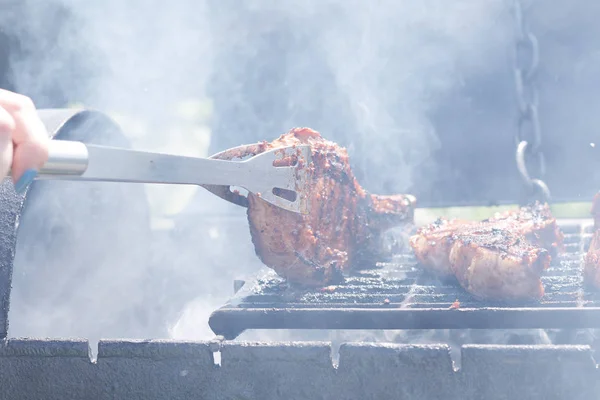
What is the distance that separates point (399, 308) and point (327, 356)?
19.7 inches

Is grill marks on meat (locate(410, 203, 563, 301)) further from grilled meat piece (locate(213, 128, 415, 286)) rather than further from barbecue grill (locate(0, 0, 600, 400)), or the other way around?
grilled meat piece (locate(213, 128, 415, 286))

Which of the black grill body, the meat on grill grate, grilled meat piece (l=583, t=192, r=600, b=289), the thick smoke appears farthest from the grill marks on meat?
the thick smoke

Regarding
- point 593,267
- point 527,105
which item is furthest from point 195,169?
point 527,105

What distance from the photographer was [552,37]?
5.01m

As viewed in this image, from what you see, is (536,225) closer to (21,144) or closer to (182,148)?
(21,144)

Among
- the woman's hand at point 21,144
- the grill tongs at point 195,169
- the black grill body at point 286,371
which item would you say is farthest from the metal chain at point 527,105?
the woman's hand at point 21,144

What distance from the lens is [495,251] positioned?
107 inches

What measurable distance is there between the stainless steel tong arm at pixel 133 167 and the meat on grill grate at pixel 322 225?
1.46 feet

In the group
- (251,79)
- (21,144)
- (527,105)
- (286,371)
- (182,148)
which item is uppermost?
(182,148)

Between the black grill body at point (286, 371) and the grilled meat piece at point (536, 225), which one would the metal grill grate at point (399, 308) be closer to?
the grilled meat piece at point (536, 225)

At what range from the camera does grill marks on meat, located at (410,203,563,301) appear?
2643mm

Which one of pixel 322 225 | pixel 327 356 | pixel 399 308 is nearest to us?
pixel 327 356

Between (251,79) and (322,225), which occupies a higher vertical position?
(251,79)

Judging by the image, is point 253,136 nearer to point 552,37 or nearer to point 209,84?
point 209,84
